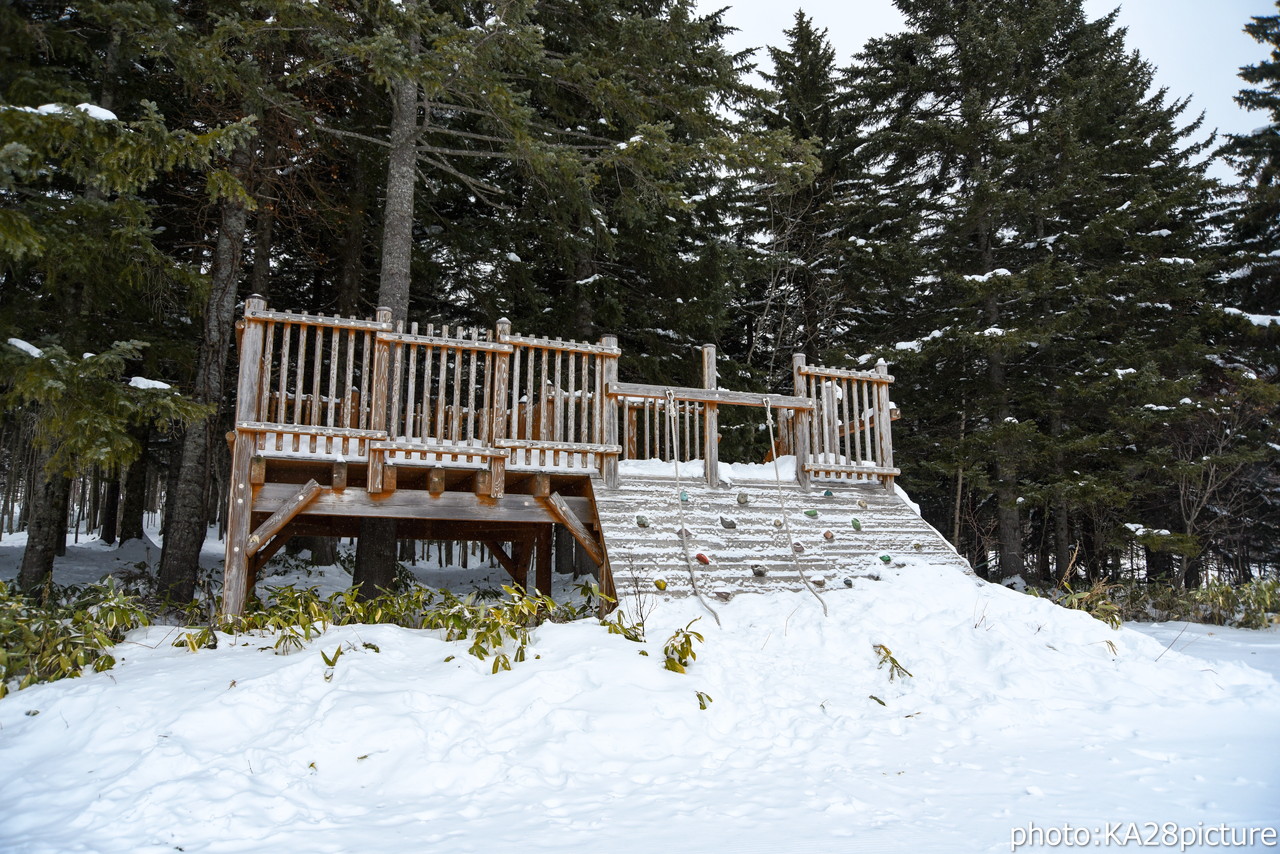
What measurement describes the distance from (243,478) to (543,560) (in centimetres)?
437

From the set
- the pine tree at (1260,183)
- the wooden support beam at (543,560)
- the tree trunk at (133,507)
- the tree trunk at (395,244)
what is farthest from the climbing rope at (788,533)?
the pine tree at (1260,183)

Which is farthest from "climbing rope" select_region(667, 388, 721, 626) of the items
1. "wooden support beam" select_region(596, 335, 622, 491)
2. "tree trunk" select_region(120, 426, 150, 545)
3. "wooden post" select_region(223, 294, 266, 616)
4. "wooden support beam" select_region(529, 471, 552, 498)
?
"tree trunk" select_region(120, 426, 150, 545)

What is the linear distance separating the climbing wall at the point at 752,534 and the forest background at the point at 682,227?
4109mm

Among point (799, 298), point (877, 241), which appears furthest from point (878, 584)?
point (799, 298)

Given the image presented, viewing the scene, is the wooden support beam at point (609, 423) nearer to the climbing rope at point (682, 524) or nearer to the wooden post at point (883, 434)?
the climbing rope at point (682, 524)

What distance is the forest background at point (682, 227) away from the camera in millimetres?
7980

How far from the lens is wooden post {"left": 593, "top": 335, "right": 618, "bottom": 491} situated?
7488 mm

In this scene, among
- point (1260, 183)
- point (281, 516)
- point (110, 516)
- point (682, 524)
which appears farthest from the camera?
point (110, 516)

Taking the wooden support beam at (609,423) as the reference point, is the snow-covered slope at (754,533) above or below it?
below

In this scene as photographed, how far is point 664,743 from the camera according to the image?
4.41 m

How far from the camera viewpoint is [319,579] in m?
13.2

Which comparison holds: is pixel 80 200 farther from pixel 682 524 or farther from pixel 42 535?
pixel 682 524

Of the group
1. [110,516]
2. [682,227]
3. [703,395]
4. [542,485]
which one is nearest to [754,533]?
[703,395]

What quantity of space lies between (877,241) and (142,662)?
47.9ft
